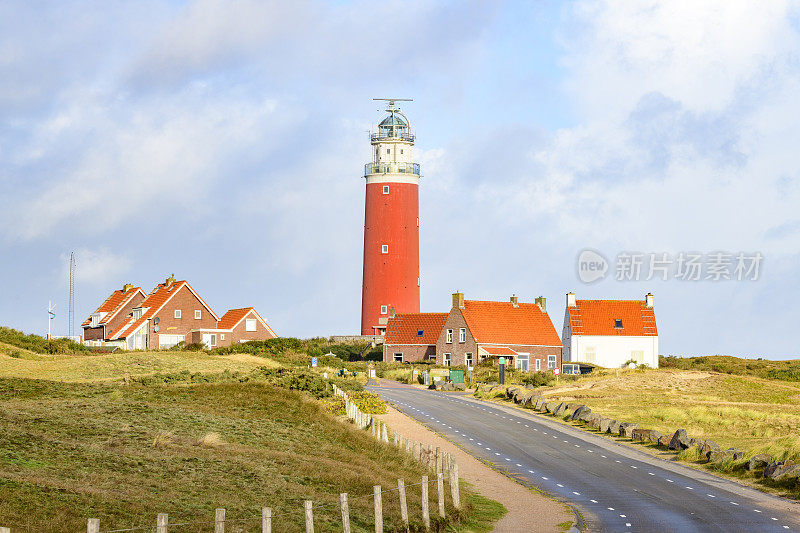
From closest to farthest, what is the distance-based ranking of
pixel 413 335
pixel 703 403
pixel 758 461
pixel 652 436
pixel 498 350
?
pixel 758 461, pixel 652 436, pixel 703 403, pixel 498 350, pixel 413 335

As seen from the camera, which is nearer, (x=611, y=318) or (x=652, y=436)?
(x=652, y=436)

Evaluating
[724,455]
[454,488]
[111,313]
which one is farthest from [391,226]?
[454,488]

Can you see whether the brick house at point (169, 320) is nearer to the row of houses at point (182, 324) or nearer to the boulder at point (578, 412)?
the row of houses at point (182, 324)

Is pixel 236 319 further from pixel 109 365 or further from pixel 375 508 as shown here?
pixel 375 508

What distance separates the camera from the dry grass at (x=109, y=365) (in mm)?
53688

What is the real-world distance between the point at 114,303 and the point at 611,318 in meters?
47.5

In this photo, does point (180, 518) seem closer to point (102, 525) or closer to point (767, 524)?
point (102, 525)

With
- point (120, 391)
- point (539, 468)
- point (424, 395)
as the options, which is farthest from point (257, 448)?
point (424, 395)

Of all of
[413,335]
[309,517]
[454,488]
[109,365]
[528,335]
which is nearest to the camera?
[309,517]

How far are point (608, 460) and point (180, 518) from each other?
2309 cm

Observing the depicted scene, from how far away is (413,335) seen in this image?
92938 mm

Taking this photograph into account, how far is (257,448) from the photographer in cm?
2992

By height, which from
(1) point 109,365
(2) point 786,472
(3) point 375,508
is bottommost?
(2) point 786,472

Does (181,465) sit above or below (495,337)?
below
